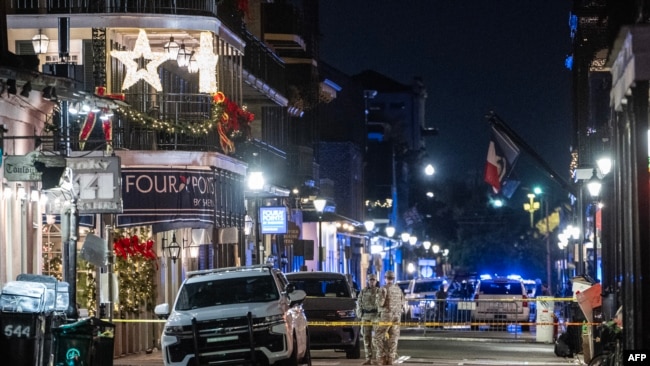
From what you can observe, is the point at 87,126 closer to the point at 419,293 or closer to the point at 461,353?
the point at 461,353

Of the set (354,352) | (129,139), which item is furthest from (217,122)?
(354,352)

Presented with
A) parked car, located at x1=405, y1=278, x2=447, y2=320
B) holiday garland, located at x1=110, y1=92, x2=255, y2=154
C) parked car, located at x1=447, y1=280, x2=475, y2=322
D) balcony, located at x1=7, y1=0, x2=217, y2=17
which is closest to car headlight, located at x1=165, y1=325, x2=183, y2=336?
holiday garland, located at x1=110, y1=92, x2=255, y2=154

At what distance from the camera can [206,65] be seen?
37062 mm

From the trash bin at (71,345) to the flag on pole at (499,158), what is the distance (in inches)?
1009

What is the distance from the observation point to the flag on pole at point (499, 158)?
4491 centimetres

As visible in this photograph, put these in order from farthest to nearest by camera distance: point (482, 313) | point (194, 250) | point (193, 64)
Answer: point (482, 313), point (194, 250), point (193, 64)

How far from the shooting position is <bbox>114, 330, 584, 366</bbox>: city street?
3153cm

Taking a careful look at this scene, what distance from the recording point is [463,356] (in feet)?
111

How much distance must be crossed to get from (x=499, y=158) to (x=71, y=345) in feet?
89.6

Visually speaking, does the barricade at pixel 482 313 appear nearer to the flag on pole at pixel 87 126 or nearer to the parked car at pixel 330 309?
the parked car at pixel 330 309

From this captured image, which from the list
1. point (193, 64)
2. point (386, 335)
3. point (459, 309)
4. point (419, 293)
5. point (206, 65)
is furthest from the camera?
point (419, 293)

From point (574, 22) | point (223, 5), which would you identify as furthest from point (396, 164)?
point (223, 5)

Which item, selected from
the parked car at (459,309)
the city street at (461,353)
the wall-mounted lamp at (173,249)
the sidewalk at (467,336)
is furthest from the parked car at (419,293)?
the wall-mounted lamp at (173,249)

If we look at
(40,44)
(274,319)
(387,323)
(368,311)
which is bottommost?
(387,323)
